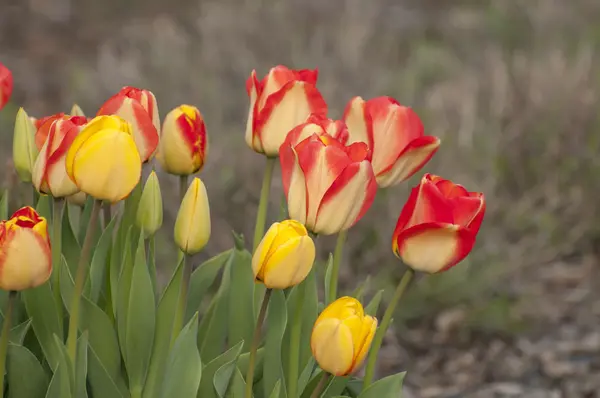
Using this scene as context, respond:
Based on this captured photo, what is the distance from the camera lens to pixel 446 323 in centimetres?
273

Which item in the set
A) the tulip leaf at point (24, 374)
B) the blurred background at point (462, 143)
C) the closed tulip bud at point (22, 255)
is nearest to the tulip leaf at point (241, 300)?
the tulip leaf at point (24, 374)

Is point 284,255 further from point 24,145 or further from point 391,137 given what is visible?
point 24,145

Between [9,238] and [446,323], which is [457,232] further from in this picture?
[446,323]

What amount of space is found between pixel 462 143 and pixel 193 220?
7.48 feet

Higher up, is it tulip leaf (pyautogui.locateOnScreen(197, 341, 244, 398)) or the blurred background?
tulip leaf (pyautogui.locateOnScreen(197, 341, 244, 398))

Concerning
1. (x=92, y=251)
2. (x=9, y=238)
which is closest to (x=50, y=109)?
(x=92, y=251)

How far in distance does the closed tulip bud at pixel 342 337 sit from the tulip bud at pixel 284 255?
0.18 feet

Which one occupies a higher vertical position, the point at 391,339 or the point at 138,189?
the point at 138,189

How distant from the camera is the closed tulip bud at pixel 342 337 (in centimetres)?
92

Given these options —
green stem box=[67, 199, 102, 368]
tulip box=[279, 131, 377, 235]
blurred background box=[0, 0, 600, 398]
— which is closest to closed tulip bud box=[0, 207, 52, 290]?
green stem box=[67, 199, 102, 368]

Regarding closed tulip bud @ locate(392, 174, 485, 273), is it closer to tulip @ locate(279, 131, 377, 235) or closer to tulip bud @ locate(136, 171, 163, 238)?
tulip @ locate(279, 131, 377, 235)

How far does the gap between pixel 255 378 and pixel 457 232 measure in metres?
0.40

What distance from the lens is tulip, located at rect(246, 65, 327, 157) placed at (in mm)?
1107

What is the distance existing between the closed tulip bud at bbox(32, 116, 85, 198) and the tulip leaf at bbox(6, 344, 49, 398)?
8.4 inches
